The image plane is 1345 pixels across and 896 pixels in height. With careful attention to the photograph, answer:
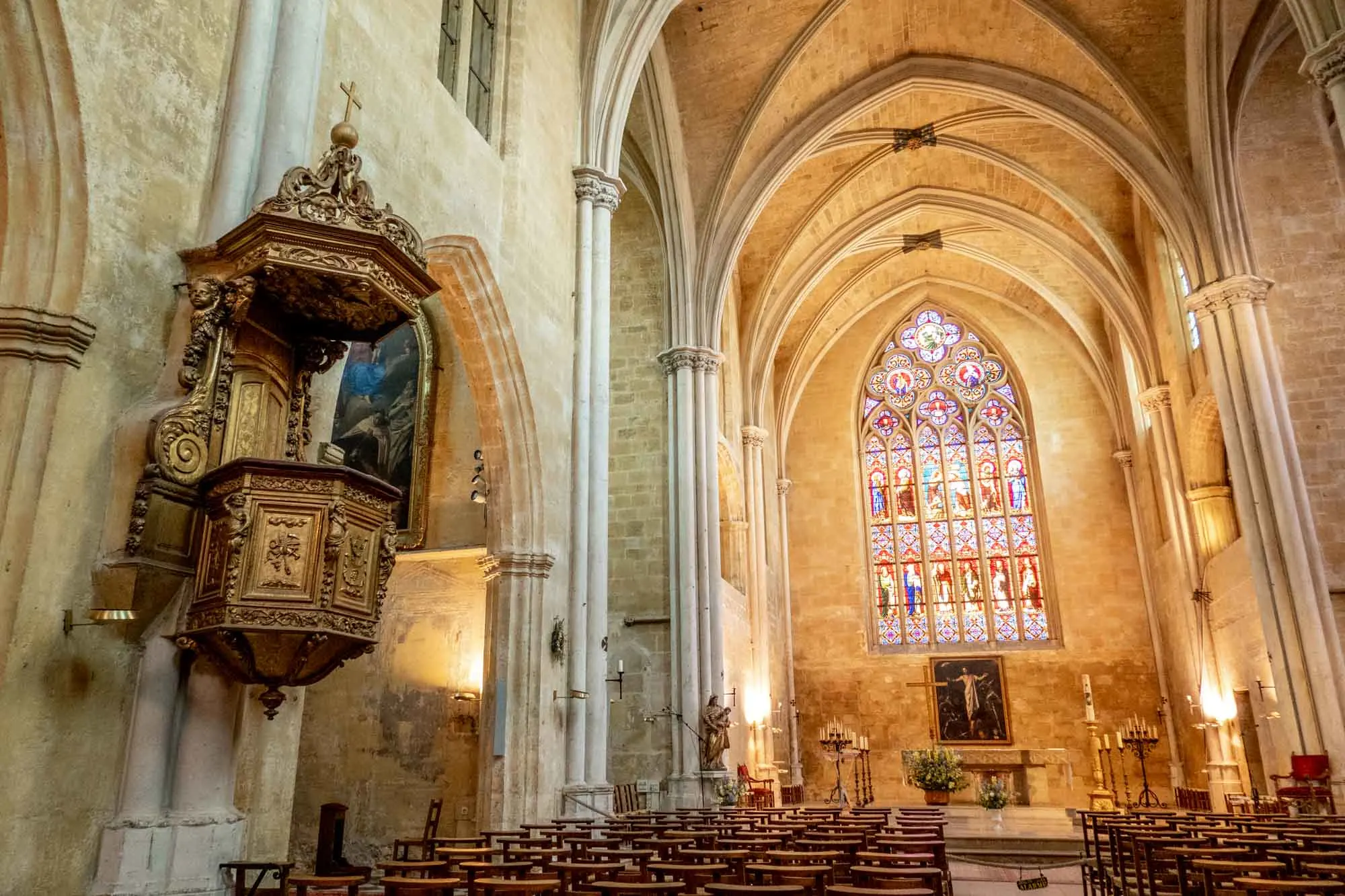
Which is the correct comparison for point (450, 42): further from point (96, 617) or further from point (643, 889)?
point (643, 889)

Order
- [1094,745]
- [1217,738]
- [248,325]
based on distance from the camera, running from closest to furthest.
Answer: [248,325] < [1217,738] < [1094,745]

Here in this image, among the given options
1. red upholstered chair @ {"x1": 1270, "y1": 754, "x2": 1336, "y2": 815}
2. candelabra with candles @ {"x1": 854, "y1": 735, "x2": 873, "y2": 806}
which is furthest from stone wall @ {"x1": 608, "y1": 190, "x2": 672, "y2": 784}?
red upholstered chair @ {"x1": 1270, "y1": 754, "x2": 1336, "y2": 815}

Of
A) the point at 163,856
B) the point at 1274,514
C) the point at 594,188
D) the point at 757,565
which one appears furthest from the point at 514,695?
the point at 757,565

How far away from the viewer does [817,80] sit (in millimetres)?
17469

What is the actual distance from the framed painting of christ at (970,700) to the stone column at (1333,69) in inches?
588

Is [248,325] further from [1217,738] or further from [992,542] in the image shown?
[992,542]

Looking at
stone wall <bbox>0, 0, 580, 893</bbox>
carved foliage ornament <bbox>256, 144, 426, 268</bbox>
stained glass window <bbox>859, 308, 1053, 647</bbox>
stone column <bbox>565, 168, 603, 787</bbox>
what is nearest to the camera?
stone wall <bbox>0, 0, 580, 893</bbox>

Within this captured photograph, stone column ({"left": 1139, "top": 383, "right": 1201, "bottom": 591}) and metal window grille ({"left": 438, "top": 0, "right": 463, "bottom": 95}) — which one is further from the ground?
metal window grille ({"left": 438, "top": 0, "right": 463, "bottom": 95})

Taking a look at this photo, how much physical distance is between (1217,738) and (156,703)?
691 inches

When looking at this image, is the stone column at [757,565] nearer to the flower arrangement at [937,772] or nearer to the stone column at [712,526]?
the flower arrangement at [937,772]

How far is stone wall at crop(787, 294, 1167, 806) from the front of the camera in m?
21.8

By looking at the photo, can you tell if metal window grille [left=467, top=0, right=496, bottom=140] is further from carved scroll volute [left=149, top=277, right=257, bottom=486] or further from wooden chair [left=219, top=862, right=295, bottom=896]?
wooden chair [left=219, top=862, right=295, bottom=896]

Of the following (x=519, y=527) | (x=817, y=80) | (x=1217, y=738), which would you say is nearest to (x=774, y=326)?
(x=817, y=80)

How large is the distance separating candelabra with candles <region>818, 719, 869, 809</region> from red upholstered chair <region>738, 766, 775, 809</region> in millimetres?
1216
